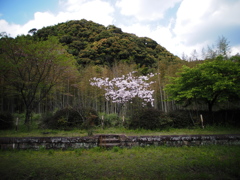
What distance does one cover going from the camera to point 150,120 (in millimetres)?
8586

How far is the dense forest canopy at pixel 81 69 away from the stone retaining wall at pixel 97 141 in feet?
13.0

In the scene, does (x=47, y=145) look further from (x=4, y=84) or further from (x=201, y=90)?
(x=201, y=90)

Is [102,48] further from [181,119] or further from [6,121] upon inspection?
[181,119]

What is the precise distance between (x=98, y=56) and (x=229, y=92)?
1726 centimetres

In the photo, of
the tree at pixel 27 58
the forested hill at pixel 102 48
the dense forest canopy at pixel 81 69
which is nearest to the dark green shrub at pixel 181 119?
the dense forest canopy at pixel 81 69

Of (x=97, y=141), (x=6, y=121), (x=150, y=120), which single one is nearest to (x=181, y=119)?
(x=150, y=120)

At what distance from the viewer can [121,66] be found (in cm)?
1766

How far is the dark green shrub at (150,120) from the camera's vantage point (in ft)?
28.1

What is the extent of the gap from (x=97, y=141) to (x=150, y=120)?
4246mm

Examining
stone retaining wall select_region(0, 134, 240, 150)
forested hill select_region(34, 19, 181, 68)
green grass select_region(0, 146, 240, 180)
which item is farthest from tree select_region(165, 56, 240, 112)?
forested hill select_region(34, 19, 181, 68)

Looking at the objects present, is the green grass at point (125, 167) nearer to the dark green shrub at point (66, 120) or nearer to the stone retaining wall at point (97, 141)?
the stone retaining wall at point (97, 141)

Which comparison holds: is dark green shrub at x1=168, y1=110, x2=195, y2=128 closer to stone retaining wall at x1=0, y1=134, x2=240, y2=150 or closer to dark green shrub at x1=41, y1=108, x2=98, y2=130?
stone retaining wall at x1=0, y1=134, x2=240, y2=150

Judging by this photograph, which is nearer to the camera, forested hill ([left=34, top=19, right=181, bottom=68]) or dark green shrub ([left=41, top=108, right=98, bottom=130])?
dark green shrub ([left=41, top=108, right=98, bottom=130])

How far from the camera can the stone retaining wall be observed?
202 inches
